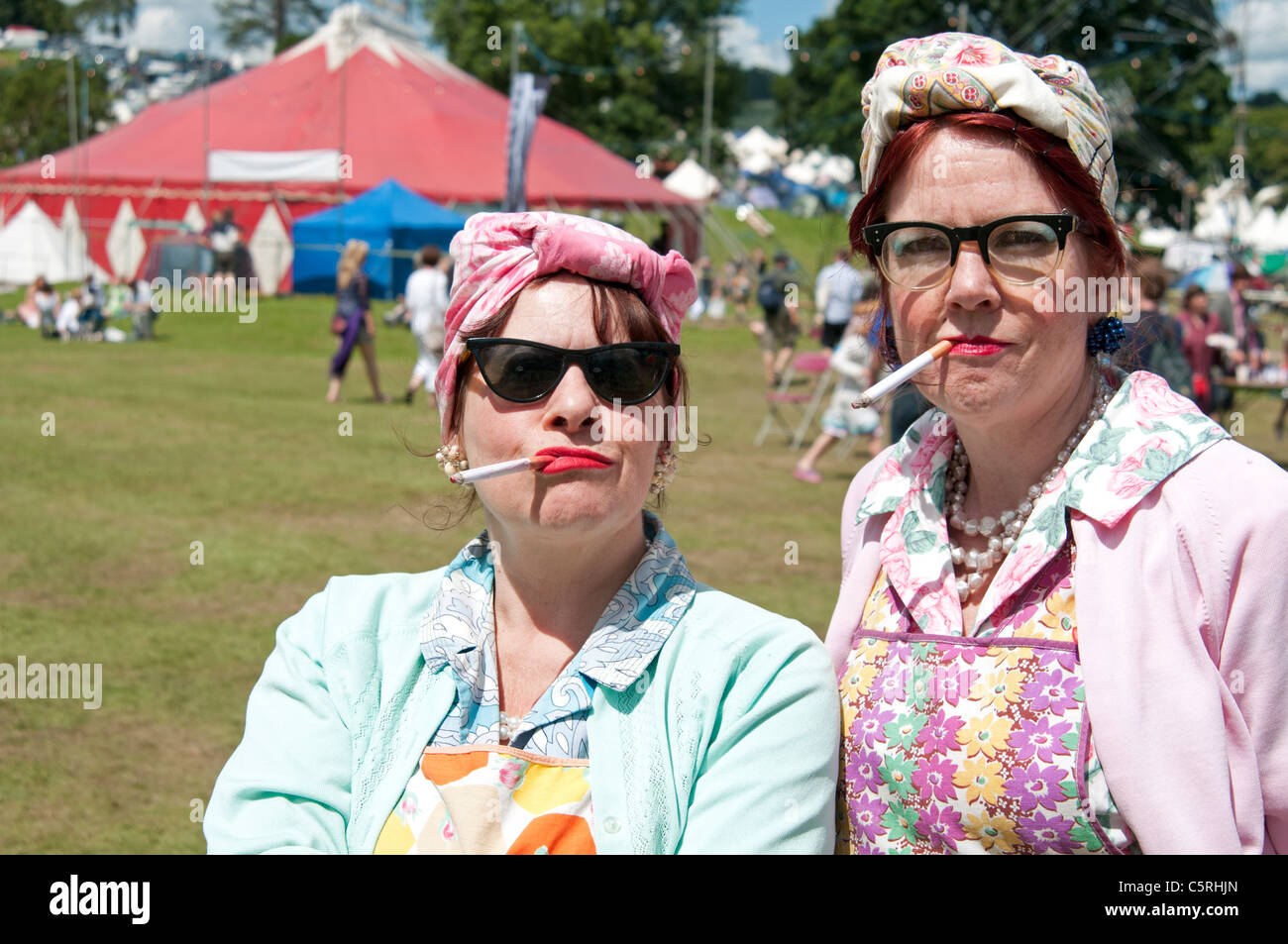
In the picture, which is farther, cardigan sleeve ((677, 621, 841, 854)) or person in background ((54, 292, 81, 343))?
person in background ((54, 292, 81, 343))

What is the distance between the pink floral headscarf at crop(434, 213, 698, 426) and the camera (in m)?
2.06

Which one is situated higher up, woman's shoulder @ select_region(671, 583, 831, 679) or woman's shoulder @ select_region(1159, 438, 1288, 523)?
woman's shoulder @ select_region(1159, 438, 1288, 523)

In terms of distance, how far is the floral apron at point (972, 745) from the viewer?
2006mm

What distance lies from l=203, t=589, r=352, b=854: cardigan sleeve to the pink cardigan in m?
1.17

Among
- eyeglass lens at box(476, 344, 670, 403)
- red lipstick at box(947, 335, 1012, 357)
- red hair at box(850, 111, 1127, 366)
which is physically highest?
red hair at box(850, 111, 1127, 366)

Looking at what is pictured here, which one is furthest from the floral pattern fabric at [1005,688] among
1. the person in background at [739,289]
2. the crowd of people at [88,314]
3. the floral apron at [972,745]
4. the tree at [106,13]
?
the tree at [106,13]

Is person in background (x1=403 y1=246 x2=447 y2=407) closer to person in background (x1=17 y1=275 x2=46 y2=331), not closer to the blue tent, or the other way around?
person in background (x1=17 y1=275 x2=46 y2=331)

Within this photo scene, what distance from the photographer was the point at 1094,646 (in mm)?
1990

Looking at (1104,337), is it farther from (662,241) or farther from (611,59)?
(611,59)

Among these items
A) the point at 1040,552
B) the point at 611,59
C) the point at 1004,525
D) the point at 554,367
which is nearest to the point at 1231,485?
the point at 1040,552

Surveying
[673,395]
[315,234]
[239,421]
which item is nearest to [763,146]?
[315,234]

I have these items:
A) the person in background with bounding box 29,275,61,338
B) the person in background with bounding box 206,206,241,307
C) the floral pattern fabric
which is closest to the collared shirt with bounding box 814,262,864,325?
the person in background with bounding box 29,275,61,338
